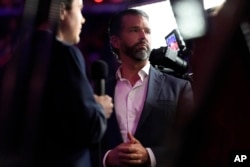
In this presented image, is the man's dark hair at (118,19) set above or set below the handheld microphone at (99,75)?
above

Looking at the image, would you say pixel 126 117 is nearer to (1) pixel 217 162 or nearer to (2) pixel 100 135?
(2) pixel 100 135

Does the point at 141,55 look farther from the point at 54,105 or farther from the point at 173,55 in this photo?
the point at 54,105

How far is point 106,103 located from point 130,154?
13 centimetres

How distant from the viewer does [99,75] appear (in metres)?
0.88

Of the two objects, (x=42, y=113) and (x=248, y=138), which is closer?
(x=248, y=138)

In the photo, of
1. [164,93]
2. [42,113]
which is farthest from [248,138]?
[42,113]

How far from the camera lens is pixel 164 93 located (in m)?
0.94

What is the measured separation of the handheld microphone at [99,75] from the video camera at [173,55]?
127 mm

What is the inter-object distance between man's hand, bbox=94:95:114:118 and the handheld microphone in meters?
0.02

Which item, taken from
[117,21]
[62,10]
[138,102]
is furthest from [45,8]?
[138,102]

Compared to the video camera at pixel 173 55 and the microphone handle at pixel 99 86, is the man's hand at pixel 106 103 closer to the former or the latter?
the microphone handle at pixel 99 86

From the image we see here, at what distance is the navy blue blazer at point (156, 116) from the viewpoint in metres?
0.92

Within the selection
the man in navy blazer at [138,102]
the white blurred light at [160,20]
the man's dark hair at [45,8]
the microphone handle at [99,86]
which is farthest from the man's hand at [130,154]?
the man's dark hair at [45,8]

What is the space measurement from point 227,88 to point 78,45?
38 centimetres
